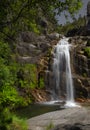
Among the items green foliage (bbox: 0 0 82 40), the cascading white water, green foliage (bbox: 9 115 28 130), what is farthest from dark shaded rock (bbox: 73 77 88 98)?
green foliage (bbox: 9 115 28 130)

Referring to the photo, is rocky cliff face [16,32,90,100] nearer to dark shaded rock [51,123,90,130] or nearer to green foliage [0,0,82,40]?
green foliage [0,0,82,40]

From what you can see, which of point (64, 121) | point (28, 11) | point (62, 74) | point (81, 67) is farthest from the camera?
point (62, 74)

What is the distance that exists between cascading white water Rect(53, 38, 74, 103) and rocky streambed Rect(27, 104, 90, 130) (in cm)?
2534

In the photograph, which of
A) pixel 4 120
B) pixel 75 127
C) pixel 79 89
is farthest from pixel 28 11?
pixel 79 89

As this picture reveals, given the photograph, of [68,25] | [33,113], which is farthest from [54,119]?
[33,113]

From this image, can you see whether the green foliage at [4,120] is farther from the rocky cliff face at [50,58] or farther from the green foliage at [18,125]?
the rocky cliff face at [50,58]

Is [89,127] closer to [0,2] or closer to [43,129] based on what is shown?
[43,129]

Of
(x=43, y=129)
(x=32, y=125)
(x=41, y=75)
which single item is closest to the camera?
(x=43, y=129)

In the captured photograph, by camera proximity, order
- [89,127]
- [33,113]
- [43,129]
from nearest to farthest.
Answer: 1. [89,127]
2. [43,129]
3. [33,113]

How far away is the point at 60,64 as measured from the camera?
46.0 m

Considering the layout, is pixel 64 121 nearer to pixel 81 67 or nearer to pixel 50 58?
pixel 81 67

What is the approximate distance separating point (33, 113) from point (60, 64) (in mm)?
17432

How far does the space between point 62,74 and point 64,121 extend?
30944 millimetres

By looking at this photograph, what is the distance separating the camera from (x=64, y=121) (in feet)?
45.1
